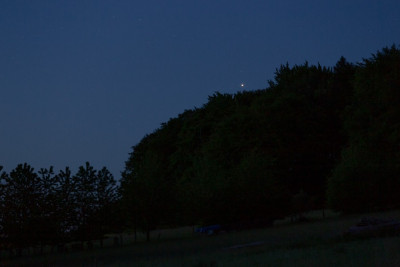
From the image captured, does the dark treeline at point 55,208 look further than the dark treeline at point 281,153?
No

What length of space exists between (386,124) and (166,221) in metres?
29.9

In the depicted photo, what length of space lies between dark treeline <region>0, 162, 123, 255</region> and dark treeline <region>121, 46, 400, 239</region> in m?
2.56

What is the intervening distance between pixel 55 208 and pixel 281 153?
113ft

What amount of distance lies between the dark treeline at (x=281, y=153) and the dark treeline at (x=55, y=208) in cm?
256

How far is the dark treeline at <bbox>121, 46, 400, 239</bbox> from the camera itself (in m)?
47.9

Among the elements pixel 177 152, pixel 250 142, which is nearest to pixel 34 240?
pixel 250 142

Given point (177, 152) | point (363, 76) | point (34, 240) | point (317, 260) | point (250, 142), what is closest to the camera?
point (317, 260)

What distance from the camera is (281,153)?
66.6m

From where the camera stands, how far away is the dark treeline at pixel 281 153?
157 ft

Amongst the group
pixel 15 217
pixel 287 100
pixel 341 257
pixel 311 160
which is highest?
pixel 287 100

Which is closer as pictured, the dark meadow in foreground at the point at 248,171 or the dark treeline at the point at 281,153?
the dark meadow in foreground at the point at 248,171

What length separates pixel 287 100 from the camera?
68.4 metres

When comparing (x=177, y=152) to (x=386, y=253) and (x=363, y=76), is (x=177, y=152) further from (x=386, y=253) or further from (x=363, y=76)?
(x=386, y=253)

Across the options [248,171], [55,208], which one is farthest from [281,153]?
[55,208]
